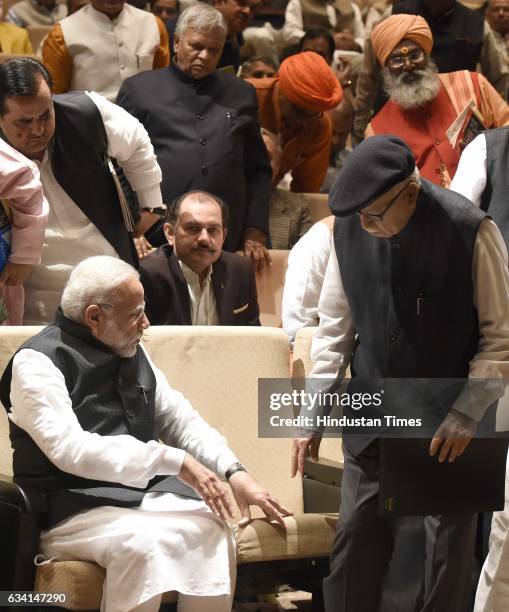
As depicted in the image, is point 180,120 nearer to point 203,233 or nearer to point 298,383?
point 203,233

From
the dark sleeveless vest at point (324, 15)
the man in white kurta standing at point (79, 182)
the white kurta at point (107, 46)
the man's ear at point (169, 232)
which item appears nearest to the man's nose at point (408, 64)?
the white kurta at point (107, 46)

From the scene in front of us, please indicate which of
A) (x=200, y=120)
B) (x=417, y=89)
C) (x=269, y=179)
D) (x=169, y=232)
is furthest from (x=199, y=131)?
(x=417, y=89)

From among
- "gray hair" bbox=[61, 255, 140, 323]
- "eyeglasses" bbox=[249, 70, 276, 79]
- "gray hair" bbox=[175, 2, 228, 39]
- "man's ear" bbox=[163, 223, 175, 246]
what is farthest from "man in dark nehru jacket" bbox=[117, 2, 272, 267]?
"gray hair" bbox=[61, 255, 140, 323]

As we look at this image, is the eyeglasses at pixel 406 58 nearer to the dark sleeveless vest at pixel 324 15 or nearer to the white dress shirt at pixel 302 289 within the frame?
the white dress shirt at pixel 302 289

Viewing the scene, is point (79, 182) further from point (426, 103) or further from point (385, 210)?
point (426, 103)

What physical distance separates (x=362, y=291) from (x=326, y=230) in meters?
1.15

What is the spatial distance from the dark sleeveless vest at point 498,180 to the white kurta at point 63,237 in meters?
1.14

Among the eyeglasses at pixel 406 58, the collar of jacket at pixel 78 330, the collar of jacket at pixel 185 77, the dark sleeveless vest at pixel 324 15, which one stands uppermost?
the dark sleeveless vest at pixel 324 15

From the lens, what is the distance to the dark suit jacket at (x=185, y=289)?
13.4 feet

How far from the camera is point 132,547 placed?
2889 mm

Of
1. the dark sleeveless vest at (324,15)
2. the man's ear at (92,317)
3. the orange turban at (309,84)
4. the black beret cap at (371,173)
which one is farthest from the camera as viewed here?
the dark sleeveless vest at (324,15)

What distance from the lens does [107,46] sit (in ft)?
17.1

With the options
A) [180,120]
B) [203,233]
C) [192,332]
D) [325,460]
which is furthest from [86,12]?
[325,460]

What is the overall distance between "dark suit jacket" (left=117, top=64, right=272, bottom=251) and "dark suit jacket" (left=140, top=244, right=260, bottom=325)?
0.51 metres
